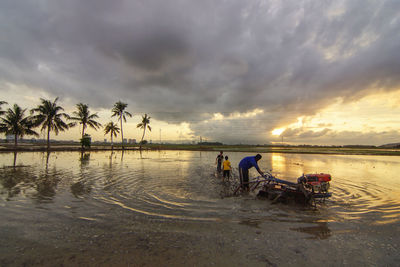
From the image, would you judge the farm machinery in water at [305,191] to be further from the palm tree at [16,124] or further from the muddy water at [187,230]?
the palm tree at [16,124]

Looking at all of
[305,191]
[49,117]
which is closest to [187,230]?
[305,191]

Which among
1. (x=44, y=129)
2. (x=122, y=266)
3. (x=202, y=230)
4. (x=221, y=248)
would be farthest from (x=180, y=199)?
(x=44, y=129)

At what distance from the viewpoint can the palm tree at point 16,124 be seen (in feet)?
110

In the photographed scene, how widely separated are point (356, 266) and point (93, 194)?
9.13m

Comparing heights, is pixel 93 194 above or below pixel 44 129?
below

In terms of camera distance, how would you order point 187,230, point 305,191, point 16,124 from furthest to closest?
point 16,124 → point 305,191 → point 187,230

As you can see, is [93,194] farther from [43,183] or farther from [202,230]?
[202,230]

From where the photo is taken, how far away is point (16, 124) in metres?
34.4

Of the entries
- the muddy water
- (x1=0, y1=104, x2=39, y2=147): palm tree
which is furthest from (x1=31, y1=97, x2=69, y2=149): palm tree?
the muddy water

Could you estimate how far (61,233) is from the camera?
4.61 metres

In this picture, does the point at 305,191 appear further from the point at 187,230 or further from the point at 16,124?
the point at 16,124

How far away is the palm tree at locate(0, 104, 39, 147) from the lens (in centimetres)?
3341

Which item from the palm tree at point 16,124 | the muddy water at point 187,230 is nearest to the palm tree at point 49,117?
the palm tree at point 16,124

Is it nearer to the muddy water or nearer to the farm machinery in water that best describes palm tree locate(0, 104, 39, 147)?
the muddy water
